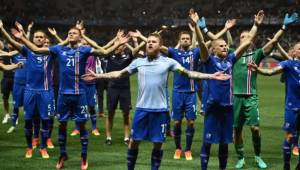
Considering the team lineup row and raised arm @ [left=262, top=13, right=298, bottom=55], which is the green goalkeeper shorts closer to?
the team lineup row

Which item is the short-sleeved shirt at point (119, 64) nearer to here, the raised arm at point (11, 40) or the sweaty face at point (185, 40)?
the sweaty face at point (185, 40)

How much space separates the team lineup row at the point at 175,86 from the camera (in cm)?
905

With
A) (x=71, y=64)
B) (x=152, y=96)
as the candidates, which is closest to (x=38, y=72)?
(x=71, y=64)

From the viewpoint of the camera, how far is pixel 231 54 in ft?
32.2

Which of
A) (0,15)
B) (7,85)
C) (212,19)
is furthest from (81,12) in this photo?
(7,85)

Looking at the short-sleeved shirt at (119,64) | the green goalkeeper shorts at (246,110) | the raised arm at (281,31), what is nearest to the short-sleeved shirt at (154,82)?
the raised arm at (281,31)

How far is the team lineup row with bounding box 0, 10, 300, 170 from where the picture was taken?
9055 mm

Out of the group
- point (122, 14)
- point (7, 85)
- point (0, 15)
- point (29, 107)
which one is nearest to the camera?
point (29, 107)

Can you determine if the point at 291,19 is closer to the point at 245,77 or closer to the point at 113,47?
the point at 245,77

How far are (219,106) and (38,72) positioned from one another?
14.0ft

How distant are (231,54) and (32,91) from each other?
4402 mm

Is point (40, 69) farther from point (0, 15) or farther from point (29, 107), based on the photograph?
point (0, 15)

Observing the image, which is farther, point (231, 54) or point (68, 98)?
point (68, 98)

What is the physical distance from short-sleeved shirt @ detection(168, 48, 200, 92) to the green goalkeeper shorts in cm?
138
